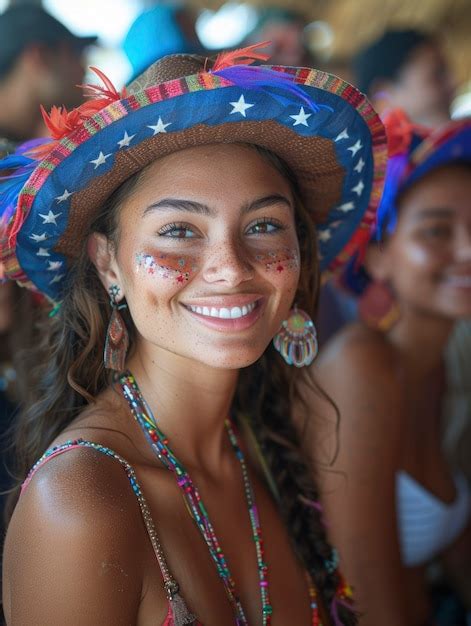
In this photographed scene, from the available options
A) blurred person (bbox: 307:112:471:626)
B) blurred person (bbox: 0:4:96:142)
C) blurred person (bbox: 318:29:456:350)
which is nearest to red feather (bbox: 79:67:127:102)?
blurred person (bbox: 307:112:471:626)

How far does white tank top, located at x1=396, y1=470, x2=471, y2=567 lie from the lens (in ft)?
9.32

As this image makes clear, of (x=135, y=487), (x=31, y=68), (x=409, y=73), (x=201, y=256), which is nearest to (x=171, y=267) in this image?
(x=201, y=256)

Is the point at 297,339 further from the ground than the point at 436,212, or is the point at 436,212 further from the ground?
the point at 436,212

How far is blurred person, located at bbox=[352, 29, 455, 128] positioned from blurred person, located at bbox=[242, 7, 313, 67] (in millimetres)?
515

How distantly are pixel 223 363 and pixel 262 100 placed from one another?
585mm

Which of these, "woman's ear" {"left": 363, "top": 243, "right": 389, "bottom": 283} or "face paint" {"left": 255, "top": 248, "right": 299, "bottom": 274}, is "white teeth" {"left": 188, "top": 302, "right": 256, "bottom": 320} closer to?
"face paint" {"left": 255, "top": 248, "right": 299, "bottom": 274}

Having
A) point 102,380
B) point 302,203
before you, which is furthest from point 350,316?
point 102,380

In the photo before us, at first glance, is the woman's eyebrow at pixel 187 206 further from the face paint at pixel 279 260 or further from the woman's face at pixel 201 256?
the face paint at pixel 279 260

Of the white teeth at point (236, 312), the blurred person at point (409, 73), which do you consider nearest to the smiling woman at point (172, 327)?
the white teeth at point (236, 312)

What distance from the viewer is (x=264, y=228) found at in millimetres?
1725

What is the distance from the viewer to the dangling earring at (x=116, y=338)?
1.73 meters

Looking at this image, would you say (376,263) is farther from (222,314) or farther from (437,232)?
(222,314)

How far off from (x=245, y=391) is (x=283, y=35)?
11.6 ft

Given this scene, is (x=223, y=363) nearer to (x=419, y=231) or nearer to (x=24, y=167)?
(x=24, y=167)
